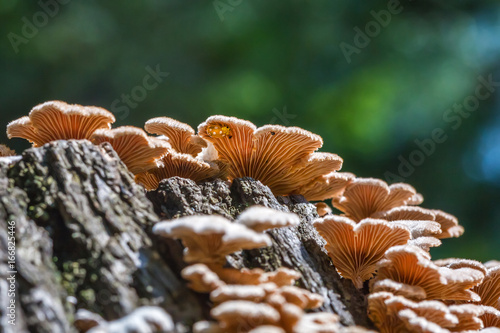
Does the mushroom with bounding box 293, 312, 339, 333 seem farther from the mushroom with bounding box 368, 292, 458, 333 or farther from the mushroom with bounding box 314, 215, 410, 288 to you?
the mushroom with bounding box 314, 215, 410, 288

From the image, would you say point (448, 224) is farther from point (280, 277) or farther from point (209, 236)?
point (209, 236)

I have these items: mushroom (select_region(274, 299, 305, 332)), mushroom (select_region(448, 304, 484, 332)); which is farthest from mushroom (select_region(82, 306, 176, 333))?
mushroom (select_region(448, 304, 484, 332))

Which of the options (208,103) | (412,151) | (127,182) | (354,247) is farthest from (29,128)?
(412,151)

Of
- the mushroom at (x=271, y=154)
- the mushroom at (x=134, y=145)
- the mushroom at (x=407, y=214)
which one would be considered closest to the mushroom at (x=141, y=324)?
the mushroom at (x=134, y=145)

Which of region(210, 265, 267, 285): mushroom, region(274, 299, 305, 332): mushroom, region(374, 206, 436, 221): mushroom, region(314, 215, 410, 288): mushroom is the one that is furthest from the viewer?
region(374, 206, 436, 221): mushroom

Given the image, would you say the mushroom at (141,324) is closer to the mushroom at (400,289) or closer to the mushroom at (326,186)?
the mushroom at (400,289)

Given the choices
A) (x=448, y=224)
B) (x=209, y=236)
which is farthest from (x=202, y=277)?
(x=448, y=224)
